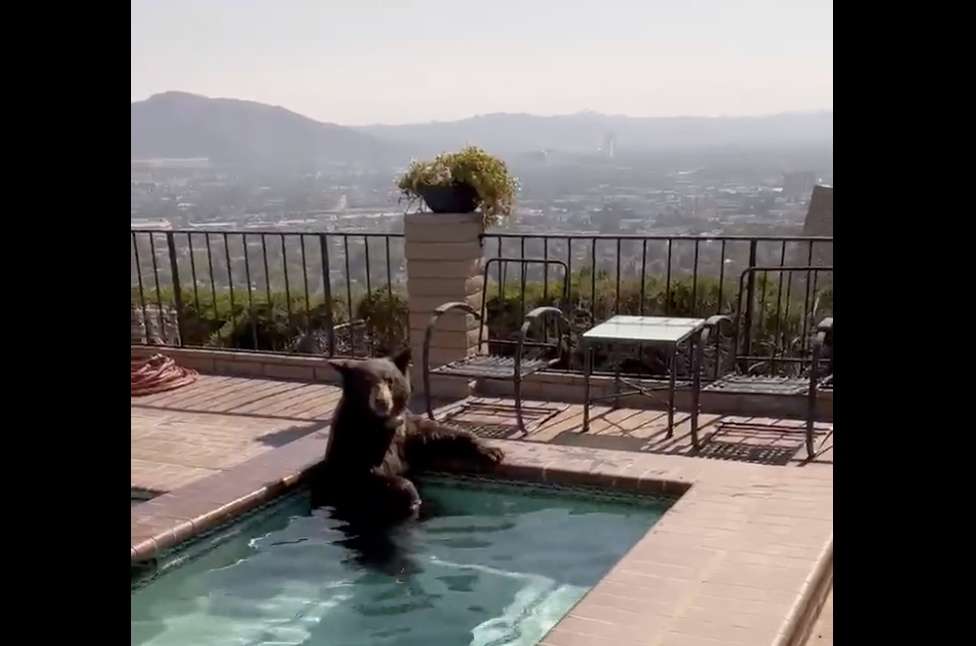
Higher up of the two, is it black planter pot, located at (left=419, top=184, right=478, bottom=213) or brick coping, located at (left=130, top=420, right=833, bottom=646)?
black planter pot, located at (left=419, top=184, right=478, bottom=213)

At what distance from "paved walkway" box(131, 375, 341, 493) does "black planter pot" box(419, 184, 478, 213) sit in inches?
57.8

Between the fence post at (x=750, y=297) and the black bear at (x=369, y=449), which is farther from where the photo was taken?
the fence post at (x=750, y=297)

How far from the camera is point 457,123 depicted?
782 inches

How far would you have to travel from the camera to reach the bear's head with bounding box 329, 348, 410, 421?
4176 mm

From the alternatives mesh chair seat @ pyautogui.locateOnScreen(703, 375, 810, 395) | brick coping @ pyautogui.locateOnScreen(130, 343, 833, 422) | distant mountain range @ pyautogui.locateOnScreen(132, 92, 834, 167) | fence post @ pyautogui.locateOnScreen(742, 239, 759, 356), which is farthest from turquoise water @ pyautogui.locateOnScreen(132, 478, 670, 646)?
distant mountain range @ pyautogui.locateOnScreen(132, 92, 834, 167)

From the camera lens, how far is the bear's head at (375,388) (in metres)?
4.18

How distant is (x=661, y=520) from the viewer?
12.3 ft

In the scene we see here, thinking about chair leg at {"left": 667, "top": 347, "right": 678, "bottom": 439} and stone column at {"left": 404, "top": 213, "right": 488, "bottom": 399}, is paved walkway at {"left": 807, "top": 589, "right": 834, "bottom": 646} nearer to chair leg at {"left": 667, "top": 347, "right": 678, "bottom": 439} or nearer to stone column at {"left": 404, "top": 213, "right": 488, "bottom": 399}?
chair leg at {"left": 667, "top": 347, "right": 678, "bottom": 439}

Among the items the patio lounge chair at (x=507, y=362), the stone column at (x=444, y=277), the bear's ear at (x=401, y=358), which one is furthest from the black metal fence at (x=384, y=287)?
the bear's ear at (x=401, y=358)

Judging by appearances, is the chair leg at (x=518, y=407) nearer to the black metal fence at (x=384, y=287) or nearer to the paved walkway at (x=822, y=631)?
the black metal fence at (x=384, y=287)
